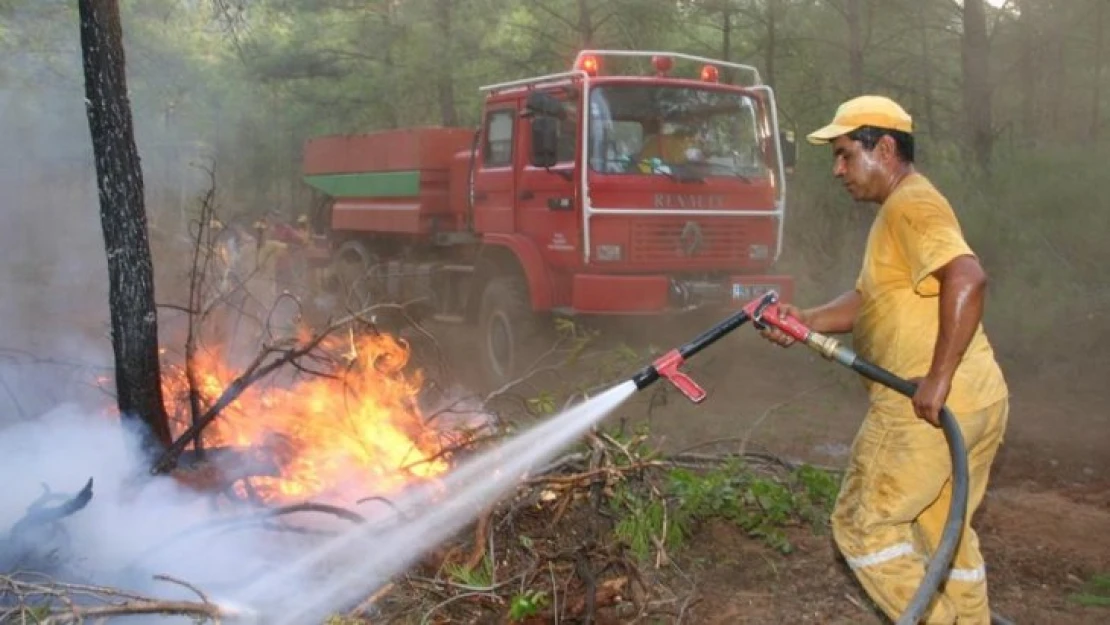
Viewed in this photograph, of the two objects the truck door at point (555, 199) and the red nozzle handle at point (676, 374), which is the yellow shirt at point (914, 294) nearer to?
the red nozzle handle at point (676, 374)

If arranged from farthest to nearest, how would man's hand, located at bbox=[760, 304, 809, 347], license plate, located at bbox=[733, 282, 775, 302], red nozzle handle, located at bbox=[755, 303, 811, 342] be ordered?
license plate, located at bbox=[733, 282, 775, 302] < man's hand, located at bbox=[760, 304, 809, 347] < red nozzle handle, located at bbox=[755, 303, 811, 342]

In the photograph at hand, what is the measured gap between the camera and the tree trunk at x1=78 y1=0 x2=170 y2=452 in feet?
14.5

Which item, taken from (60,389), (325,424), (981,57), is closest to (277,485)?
(325,424)

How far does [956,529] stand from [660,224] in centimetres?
545

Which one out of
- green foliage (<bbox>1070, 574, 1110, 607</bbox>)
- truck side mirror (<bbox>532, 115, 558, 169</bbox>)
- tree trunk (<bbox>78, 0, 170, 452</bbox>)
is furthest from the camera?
truck side mirror (<bbox>532, 115, 558, 169</bbox>)

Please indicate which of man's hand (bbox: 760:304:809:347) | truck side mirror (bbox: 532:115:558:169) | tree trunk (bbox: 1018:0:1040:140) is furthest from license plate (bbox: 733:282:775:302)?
tree trunk (bbox: 1018:0:1040:140)

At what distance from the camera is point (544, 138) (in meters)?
7.70

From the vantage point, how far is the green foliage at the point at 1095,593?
3.97m

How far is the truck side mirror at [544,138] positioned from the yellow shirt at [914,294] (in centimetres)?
462

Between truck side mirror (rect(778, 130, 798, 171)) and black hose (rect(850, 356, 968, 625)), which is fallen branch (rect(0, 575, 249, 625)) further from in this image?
truck side mirror (rect(778, 130, 798, 171))

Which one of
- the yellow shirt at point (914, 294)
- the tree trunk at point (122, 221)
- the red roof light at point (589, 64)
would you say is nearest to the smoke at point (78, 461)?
the tree trunk at point (122, 221)

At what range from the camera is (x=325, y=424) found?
5234mm

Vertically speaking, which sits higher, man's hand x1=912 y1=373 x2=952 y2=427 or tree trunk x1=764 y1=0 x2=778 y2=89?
tree trunk x1=764 y1=0 x2=778 y2=89

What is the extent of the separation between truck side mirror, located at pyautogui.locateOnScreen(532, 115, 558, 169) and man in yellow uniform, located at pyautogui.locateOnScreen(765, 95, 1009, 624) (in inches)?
176
